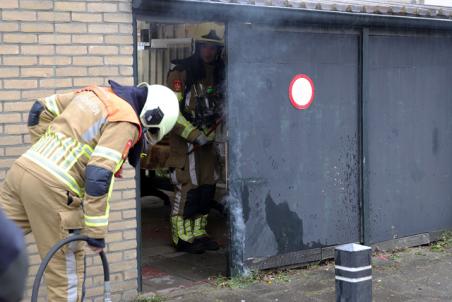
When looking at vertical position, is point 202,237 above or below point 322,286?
above

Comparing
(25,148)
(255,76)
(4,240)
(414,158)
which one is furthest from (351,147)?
(4,240)

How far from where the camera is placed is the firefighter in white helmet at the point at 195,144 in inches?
292

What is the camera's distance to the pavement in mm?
5926

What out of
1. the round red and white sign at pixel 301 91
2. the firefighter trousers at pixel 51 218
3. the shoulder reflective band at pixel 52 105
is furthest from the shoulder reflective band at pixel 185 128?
the firefighter trousers at pixel 51 218

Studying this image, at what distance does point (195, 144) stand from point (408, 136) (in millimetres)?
2347

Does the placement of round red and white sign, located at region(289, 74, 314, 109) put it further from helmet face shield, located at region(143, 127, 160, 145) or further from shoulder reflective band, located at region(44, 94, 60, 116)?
shoulder reflective band, located at region(44, 94, 60, 116)

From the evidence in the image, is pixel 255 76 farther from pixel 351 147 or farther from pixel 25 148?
pixel 25 148

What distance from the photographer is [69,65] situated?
527cm

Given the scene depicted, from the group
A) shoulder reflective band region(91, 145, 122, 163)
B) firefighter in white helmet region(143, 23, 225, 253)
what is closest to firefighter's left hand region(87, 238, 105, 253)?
shoulder reflective band region(91, 145, 122, 163)

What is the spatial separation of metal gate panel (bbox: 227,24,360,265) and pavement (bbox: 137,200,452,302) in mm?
311

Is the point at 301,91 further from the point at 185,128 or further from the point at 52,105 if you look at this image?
the point at 52,105

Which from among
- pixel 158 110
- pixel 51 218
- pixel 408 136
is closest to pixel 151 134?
pixel 158 110

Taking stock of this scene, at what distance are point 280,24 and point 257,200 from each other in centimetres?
168

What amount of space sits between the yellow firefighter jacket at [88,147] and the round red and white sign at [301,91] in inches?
100
